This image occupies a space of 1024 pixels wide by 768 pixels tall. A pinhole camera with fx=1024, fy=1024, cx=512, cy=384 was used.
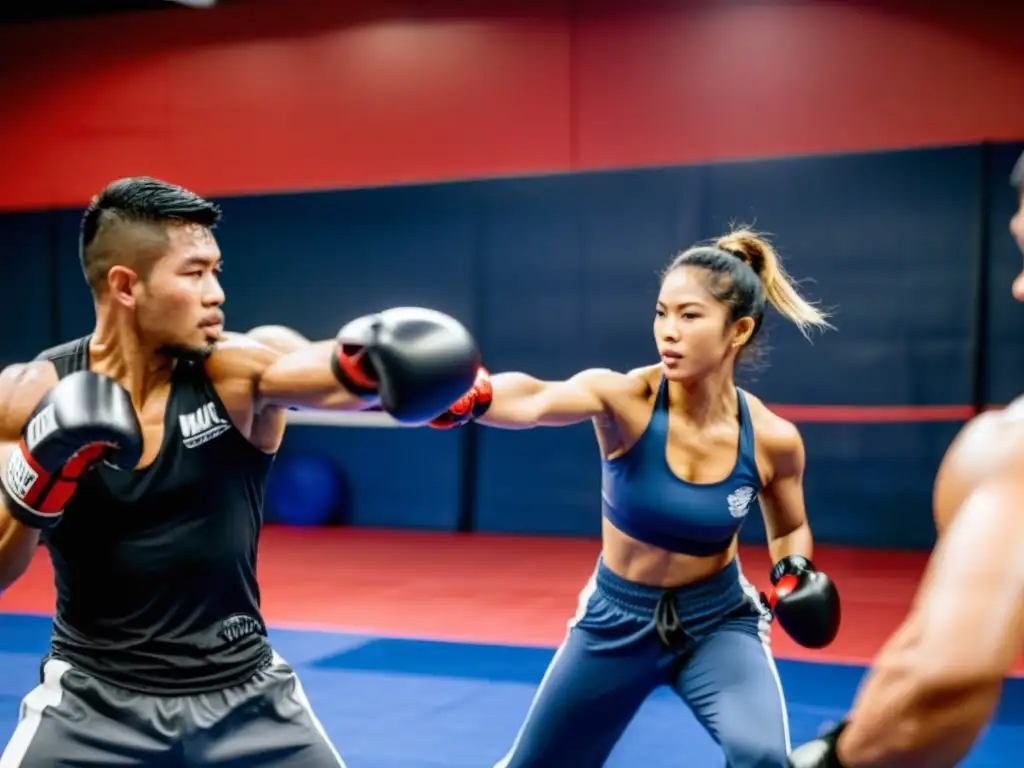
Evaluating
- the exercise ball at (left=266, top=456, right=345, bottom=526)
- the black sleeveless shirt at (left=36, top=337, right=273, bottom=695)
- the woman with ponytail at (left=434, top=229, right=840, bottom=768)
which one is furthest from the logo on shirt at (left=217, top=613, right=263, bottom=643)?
the exercise ball at (left=266, top=456, right=345, bottom=526)

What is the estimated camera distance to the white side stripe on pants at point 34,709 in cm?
173

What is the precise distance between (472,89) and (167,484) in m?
5.80

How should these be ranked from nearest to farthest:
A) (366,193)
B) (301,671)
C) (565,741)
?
1. (565,741)
2. (301,671)
3. (366,193)

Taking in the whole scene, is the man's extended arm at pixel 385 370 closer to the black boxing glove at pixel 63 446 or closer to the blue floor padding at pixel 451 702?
the black boxing glove at pixel 63 446

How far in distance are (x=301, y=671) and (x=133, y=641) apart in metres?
2.20

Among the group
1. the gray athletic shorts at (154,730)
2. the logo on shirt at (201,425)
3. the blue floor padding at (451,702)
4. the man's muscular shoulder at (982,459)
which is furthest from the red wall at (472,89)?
the man's muscular shoulder at (982,459)

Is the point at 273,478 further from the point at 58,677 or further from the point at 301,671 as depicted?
the point at 58,677

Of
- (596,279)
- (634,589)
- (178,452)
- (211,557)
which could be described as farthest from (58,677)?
(596,279)

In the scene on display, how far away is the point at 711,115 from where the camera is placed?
6.61 meters

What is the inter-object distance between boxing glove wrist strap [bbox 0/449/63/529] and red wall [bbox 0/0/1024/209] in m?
5.48

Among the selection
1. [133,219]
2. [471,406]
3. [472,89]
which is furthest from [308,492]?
[133,219]

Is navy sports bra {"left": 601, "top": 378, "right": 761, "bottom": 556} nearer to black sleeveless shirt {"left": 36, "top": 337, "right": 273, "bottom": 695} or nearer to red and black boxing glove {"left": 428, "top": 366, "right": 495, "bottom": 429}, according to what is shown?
red and black boxing glove {"left": 428, "top": 366, "right": 495, "bottom": 429}

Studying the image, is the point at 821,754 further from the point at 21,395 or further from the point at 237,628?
the point at 21,395

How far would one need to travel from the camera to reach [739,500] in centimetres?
247
